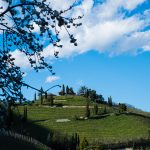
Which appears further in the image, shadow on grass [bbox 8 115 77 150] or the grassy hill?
the grassy hill

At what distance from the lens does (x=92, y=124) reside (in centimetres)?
13962

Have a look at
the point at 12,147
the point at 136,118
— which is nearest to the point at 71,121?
the point at 136,118

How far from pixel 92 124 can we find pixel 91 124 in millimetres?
476

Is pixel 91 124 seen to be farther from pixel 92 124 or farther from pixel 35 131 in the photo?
pixel 35 131

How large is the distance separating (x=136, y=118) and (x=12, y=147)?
112m

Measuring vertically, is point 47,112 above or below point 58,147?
above

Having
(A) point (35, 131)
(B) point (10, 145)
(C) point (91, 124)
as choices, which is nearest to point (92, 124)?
(C) point (91, 124)

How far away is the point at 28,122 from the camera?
433ft

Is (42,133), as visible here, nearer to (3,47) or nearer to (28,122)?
(28,122)

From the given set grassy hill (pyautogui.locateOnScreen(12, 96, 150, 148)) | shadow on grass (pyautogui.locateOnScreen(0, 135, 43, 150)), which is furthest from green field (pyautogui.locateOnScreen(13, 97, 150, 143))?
shadow on grass (pyautogui.locateOnScreen(0, 135, 43, 150))

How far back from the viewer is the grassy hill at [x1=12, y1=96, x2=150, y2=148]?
4875 inches

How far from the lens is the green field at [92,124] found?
409 feet

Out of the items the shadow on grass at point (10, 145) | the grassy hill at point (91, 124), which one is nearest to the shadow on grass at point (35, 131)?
the grassy hill at point (91, 124)

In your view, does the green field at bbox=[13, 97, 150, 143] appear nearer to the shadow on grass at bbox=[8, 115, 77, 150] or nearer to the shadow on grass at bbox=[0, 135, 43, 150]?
the shadow on grass at bbox=[8, 115, 77, 150]
